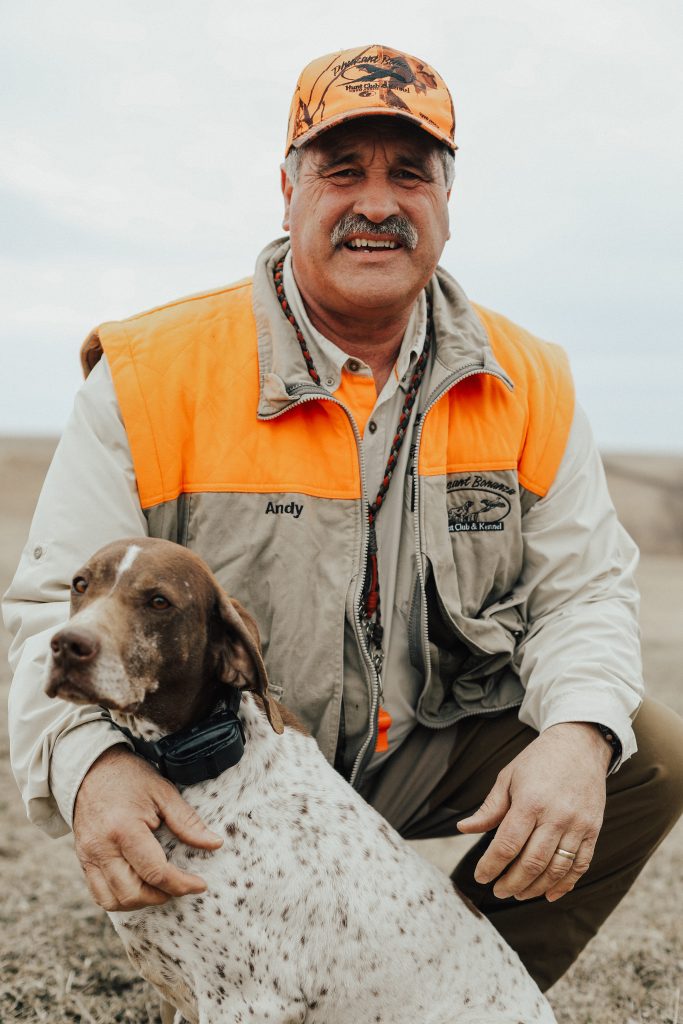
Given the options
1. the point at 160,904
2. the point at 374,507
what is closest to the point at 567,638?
the point at 374,507

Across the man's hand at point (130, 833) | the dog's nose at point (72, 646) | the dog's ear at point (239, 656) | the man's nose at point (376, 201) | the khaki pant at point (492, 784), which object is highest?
the man's nose at point (376, 201)

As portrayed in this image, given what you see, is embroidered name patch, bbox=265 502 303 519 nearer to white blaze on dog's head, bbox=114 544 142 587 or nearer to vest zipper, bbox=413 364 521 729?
vest zipper, bbox=413 364 521 729

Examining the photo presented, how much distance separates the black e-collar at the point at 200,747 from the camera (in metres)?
2.79

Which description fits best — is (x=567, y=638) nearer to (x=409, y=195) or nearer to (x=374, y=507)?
(x=374, y=507)

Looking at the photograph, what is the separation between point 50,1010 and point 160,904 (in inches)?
50.2

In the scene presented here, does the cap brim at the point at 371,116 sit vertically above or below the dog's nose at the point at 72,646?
above

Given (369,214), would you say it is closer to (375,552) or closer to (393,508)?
(393,508)

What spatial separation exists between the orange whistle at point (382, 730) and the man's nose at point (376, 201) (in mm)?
1673

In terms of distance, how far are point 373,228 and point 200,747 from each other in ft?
6.02

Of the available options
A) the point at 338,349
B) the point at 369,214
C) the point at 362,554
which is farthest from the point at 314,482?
the point at 369,214

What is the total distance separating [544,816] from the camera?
9.79 feet

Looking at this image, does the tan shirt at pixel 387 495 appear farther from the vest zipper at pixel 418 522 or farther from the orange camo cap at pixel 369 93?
the orange camo cap at pixel 369 93

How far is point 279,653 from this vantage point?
341 centimetres

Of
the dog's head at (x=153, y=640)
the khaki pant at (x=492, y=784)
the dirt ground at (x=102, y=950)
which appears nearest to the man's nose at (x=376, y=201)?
the dog's head at (x=153, y=640)
